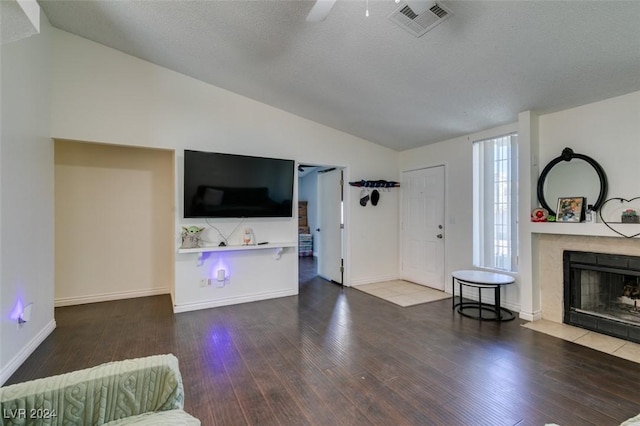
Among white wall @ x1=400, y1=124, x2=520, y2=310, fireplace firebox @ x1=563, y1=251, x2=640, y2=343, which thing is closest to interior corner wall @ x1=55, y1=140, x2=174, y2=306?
white wall @ x1=400, y1=124, x2=520, y2=310

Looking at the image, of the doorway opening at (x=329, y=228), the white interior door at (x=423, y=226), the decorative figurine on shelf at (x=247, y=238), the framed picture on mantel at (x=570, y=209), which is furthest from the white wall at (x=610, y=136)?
the decorative figurine on shelf at (x=247, y=238)

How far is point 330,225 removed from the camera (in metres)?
5.43

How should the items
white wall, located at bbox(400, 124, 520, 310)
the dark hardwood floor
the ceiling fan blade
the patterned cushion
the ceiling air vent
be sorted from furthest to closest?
1. white wall, located at bbox(400, 124, 520, 310)
2. the ceiling air vent
3. the dark hardwood floor
4. the ceiling fan blade
5. the patterned cushion

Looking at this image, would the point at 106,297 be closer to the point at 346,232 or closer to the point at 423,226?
the point at 346,232

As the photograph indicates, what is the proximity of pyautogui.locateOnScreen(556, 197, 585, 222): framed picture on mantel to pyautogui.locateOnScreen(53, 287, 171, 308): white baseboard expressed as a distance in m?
5.47

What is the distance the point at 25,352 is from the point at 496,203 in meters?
5.42

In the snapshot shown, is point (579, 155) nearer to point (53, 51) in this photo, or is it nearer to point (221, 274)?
point (221, 274)

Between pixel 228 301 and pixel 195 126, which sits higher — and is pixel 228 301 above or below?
below

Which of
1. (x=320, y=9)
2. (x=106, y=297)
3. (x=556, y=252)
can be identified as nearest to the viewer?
(x=320, y=9)

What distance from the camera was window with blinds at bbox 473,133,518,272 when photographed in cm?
379

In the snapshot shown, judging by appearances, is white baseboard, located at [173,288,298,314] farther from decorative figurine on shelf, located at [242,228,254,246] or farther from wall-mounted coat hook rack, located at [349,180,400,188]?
wall-mounted coat hook rack, located at [349,180,400,188]

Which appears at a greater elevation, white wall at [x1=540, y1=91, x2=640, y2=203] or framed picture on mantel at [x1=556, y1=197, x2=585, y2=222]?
white wall at [x1=540, y1=91, x2=640, y2=203]

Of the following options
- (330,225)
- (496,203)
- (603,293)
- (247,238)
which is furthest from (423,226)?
(247,238)

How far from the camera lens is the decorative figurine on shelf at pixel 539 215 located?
3.33m
